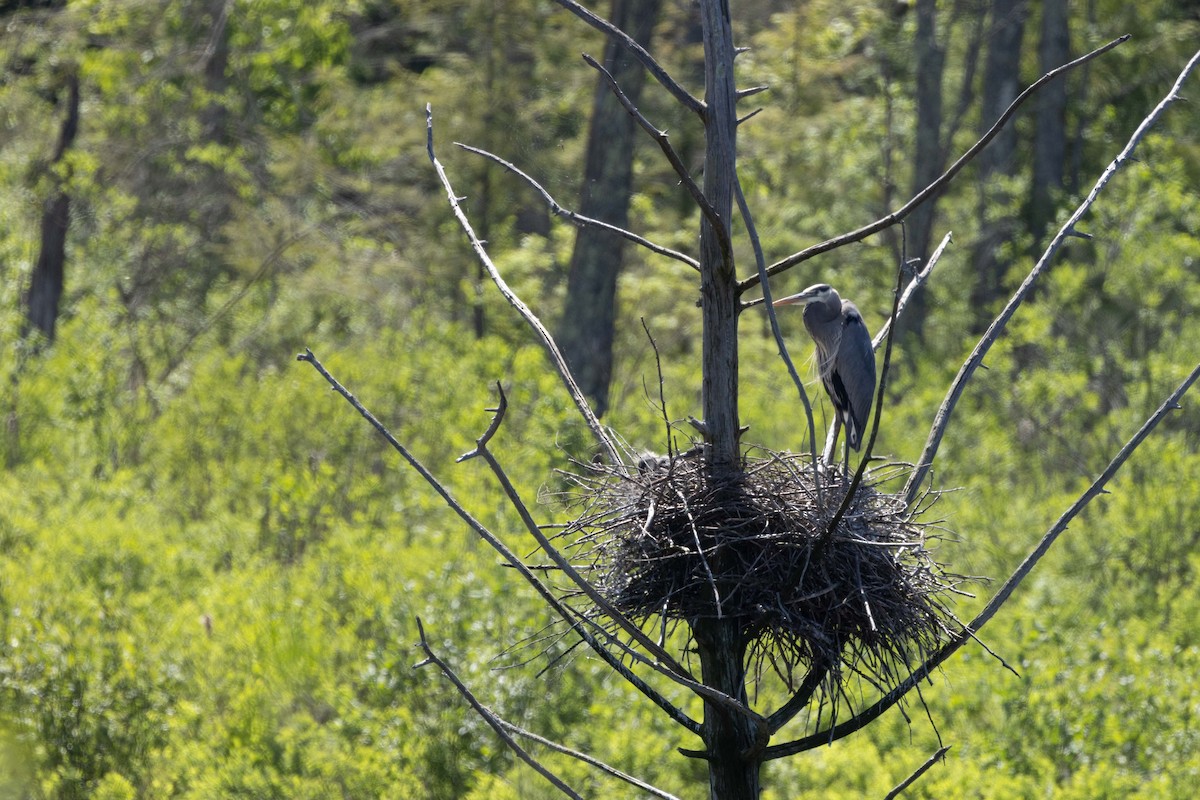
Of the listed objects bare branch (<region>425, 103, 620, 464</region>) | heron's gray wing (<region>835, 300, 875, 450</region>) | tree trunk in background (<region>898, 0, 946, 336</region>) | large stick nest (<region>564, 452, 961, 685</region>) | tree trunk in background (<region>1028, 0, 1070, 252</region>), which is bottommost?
large stick nest (<region>564, 452, 961, 685</region>)

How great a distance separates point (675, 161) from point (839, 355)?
3.13m

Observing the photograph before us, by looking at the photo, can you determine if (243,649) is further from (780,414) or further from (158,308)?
(158,308)

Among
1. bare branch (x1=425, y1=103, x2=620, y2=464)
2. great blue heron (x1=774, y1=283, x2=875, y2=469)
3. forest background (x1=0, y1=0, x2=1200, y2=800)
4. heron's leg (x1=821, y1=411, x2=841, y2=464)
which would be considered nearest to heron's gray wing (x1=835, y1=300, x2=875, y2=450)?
great blue heron (x1=774, y1=283, x2=875, y2=469)

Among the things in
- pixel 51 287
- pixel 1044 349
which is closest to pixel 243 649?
pixel 1044 349

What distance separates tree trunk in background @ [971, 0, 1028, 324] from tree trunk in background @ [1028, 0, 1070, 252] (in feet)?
1.31

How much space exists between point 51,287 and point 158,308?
2.20m

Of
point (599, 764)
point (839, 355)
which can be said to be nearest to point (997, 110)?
point (839, 355)

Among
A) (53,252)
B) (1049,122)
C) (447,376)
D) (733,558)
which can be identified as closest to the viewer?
(733,558)

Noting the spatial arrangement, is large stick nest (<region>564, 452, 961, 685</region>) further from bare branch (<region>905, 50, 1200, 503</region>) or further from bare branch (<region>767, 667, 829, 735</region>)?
bare branch (<region>905, 50, 1200, 503</region>)

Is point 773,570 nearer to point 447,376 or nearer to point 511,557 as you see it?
point 511,557

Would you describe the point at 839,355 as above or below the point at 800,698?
above

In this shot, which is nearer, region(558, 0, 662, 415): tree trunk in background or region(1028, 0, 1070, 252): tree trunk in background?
region(558, 0, 662, 415): tree trunk in background

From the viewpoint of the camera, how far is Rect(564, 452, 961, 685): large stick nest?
2973 mm

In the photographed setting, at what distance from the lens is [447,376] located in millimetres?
15125
